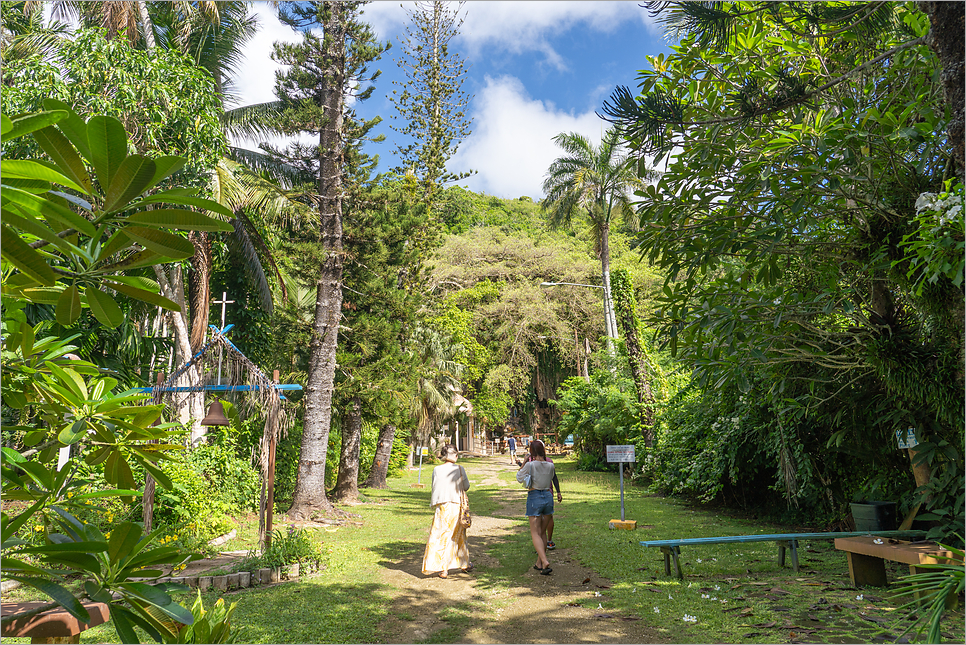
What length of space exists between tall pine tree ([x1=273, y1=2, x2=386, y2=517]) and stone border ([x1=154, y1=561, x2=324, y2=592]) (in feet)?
15.2

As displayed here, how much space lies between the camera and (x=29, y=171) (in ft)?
3.82

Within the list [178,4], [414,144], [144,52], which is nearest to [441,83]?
[414,144]

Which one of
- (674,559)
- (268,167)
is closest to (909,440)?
(674,559)

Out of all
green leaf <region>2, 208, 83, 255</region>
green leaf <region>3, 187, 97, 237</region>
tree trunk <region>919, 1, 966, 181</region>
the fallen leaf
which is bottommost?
the fallen leaf

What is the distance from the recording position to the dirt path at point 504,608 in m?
4.70

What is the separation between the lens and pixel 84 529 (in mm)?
1530

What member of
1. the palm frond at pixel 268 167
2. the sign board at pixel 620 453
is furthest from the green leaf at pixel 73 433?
the palm frond at pixel 268 167

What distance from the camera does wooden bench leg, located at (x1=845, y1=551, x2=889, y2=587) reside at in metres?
5.61

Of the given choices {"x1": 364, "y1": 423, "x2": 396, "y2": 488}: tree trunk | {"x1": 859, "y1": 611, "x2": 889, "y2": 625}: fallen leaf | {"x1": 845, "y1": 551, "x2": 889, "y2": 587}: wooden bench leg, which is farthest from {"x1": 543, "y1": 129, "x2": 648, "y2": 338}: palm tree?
{"x1": 859, "y1": 611, "x2": 889, "y2": 625}: fallen leaf

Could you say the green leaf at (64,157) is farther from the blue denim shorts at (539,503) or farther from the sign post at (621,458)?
the sign post at (621,458)

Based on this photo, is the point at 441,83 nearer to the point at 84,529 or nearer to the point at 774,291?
the point at 774,291

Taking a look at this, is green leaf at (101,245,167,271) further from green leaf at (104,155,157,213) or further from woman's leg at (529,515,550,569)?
woman's leg at (529,515,550,569)

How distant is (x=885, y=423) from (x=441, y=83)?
66.4 feet

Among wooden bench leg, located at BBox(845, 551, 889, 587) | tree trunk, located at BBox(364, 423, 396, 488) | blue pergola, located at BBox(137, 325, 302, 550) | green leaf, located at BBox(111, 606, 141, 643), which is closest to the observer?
green leaf, located at BBox(111, 606, 141, 643)
